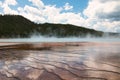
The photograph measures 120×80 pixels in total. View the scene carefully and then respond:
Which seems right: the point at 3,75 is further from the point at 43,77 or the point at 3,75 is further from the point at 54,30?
the point at 54,30

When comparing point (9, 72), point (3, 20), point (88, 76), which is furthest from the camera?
point (3, 20)

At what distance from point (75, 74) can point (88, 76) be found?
1.79 feet

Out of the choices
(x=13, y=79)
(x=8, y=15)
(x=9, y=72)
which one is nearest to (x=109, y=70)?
(x=13, y=79)

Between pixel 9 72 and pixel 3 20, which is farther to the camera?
pixel 3 20

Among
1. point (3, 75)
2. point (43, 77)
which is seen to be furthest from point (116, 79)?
point (3, 75)

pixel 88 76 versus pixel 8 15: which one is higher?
pixel 8 15

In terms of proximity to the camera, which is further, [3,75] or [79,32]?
[79,32]

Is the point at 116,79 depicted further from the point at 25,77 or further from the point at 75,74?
the point at 25,77

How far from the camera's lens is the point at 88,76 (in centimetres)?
597

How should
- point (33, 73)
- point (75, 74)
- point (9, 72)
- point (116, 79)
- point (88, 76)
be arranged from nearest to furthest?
1. point (116, 79)
2. point (88, 76)
3. point (75, 74)
4. point (33, 73)
5. point (9, 72)

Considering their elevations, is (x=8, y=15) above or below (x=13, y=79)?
above

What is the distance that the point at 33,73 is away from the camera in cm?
704

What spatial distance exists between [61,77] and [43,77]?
1.94ft

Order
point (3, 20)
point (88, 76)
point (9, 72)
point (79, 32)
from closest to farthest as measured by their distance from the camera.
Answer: point (88, 76)
point (9, 72)
point (79, 32)
point (3, 20)
